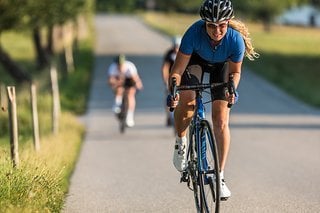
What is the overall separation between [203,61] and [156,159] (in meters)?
5.16

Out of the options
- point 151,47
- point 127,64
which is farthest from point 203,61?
point 151,47

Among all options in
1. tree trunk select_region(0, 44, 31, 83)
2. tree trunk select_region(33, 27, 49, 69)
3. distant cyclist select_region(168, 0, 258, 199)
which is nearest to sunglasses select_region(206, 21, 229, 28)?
distant cyclist select_region(168, 0, 258, 199)

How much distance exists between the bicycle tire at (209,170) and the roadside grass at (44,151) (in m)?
1.30

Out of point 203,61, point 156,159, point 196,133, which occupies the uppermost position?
point 203,61

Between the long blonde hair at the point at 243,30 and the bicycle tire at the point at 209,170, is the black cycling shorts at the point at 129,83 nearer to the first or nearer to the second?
the long blonde hair at the point at 243,30

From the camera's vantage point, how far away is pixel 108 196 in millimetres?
8523

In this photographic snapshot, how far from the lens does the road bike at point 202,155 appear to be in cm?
628

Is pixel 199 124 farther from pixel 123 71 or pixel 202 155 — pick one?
pixel 123 71

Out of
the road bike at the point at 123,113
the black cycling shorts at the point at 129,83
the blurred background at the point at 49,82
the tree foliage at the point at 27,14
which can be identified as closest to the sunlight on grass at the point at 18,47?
the blurred background at the point at 49,82

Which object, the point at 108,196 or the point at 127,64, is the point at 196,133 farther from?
the point at 127,64

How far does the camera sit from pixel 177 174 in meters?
10.2

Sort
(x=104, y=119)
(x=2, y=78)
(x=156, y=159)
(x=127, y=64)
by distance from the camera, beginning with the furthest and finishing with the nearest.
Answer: (x=2, y=78), (x=104, y=119), (x=127, y=64), (x=156, y=159)

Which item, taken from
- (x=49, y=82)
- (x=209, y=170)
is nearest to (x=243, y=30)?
(x=209, y=170)

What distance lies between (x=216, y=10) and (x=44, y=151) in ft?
17.1
